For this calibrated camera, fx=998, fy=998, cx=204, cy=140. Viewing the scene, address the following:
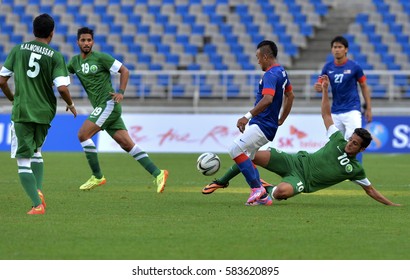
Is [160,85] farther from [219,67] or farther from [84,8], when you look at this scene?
[84,8]

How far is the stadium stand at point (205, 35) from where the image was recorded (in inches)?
1235

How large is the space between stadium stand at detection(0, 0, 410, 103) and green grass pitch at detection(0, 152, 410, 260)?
49.5ft

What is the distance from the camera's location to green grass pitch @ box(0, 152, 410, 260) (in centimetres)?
814

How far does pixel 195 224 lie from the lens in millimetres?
10125

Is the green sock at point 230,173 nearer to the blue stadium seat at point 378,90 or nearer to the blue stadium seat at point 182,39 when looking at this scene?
the blue stadium seat at point 378,90

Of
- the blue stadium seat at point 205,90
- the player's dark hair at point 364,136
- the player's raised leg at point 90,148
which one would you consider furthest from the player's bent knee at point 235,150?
the blue stadium seat at point 205,90

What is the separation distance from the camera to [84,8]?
3675cm

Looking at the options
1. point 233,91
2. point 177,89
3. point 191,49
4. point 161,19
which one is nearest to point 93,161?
point 233,91

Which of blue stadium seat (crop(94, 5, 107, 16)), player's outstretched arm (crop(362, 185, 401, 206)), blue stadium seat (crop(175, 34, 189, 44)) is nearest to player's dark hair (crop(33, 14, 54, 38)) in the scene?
player's outstretched arm (crop(362, 185, 401, 206))

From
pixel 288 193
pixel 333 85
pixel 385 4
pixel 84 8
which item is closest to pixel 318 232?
pixel 288 193

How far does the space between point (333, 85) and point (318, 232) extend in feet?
22.4

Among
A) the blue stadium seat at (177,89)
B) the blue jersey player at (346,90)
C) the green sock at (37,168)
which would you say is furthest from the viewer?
the blue stadium seat at (177,89)

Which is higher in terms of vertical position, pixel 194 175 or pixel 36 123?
pixel 36 123

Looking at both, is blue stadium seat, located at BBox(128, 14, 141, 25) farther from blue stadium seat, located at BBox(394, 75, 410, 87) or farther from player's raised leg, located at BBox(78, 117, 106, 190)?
player's raised leg, located at BBox(78, 117, 106, 190)
